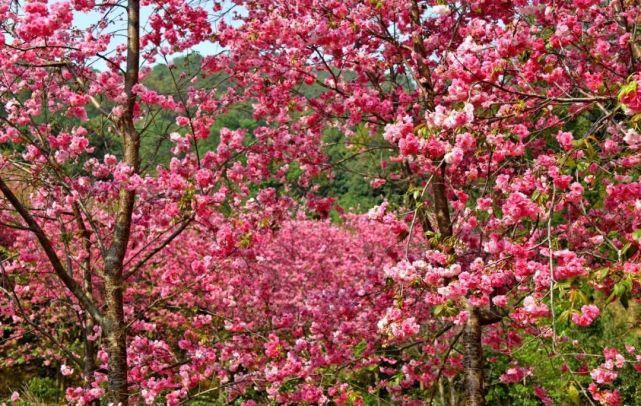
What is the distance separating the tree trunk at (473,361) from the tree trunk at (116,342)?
8.54 ft

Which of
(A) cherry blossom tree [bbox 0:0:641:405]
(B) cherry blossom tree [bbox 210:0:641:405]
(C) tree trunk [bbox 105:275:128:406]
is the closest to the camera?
(B) cherry blossom tree [bbox 210:0:641:405]

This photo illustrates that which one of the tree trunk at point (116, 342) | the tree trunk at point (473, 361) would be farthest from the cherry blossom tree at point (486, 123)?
the tree trunk at point (116, 342)

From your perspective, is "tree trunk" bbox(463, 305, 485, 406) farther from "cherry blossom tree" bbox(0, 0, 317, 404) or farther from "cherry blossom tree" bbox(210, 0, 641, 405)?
"cherry blossom tree" bbox(0, 0, 317, 404)

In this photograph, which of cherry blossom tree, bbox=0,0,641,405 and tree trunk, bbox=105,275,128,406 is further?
tree trunk, bbox=105,275,128,406

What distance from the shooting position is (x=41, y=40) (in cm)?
460

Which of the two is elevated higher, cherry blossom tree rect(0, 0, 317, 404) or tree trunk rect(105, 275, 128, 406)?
cherry blossom tree rect(0, 0, 317, 404)

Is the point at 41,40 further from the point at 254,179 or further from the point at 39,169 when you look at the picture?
the point at 254,179

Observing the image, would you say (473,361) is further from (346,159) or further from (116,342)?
(116,342)

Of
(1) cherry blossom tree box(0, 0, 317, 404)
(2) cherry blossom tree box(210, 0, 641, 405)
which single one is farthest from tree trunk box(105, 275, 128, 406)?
(2) cherry blossom tree box(210, 0, 641, 405)

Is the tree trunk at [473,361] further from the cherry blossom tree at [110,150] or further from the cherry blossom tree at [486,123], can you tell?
the cherry blossom tree at [110,150]

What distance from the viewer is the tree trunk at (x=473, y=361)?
458cm

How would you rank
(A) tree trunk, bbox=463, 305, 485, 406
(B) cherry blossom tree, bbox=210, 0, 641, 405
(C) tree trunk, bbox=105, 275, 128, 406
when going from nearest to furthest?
(B) cherry blossom tree, bbox=210, 0, 641, 405, (C) tree trunk, bbox=105, 275, 128, 406, (A) tree trunk, bbox=463, 305, 485, 406

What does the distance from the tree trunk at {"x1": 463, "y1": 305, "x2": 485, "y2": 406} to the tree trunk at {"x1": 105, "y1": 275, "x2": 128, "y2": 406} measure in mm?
2602

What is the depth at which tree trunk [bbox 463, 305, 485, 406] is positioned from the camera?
180 inches
